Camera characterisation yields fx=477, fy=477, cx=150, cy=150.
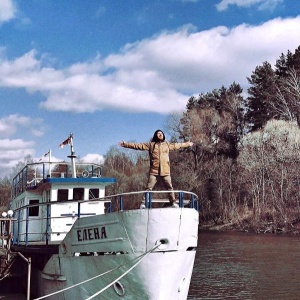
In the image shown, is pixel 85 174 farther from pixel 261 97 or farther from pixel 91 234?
pixel 261 97

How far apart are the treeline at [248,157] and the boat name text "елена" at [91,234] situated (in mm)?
40563

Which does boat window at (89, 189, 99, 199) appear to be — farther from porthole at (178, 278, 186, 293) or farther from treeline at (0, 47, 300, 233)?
treeline at (0, 47, 300, 233)

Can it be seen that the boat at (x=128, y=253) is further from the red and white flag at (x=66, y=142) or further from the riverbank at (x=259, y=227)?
the riverbank at (x=259, y=227)

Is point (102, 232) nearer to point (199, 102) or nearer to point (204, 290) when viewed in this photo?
point (204, 290)

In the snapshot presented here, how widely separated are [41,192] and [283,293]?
10773 millimetres

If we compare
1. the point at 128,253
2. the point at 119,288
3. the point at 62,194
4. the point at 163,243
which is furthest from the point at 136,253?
the point at 62,194

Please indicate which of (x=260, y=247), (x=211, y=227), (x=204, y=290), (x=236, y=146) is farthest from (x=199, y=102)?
(x=204, y=290)

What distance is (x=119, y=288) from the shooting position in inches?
475

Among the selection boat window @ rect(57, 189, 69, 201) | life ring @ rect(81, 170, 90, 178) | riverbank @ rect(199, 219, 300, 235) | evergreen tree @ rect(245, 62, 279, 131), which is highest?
evergreen tree @ rect(245, 62, 279, 131)

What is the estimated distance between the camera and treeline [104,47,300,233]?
55.1 m

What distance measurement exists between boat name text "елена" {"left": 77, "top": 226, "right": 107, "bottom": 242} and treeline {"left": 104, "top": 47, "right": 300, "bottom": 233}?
40.6 metres

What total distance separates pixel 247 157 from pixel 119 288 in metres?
48.8

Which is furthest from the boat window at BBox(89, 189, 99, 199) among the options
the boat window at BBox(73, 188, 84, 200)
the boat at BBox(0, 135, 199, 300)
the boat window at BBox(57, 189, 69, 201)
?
the boat at BBox(0, 135, 199, 300)

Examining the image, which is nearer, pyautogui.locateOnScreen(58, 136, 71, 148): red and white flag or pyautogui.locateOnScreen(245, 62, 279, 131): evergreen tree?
pyautogui.locateOnScreen(58, 136, 71, 148): red and white flag
